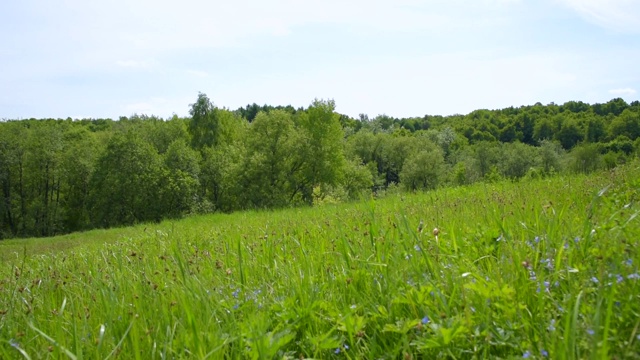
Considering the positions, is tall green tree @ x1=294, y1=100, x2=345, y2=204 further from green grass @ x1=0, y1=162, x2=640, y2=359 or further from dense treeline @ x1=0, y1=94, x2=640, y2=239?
green grass @ x1=0, y1=162, x2=640, y2=359

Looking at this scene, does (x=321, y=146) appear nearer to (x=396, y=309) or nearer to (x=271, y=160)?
(x=271, y=160)

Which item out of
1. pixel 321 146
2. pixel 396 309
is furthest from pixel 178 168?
pixel 396 309

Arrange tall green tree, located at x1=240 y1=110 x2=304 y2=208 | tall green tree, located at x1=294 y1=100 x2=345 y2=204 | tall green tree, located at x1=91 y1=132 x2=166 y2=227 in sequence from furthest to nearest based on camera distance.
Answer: tall green tree, located at x1=91 y1=132 x2=166 y2=227 < tall green tree, located at x1=294 y1=100 x2=345 y2=204 < tall green tree, located at x1=240 y1=110 x2=304 y2=208

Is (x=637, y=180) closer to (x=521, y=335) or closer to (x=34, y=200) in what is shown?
(x=521, y=335)

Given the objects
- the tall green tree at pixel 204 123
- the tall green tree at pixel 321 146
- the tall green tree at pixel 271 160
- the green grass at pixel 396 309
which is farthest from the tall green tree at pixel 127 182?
the green grass at pixel 396 309

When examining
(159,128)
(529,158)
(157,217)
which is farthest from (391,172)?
(157,217)

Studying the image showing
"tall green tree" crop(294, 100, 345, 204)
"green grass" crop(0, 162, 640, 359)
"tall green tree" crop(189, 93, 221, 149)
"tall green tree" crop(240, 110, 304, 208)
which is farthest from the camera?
"tall green tree" crop(189, 93, 221, 149)

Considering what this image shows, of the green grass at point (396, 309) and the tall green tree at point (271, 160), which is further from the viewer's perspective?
the tall green tree at point (271, 160)

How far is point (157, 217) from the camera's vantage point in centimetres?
4359

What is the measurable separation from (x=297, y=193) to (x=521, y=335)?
1583 inches

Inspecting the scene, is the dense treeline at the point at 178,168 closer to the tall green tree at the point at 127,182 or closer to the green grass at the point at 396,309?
the tall green tree at the point at 127,182

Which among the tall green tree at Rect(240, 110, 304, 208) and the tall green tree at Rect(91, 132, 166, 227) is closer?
the tall green tree at Rect(240, 110, 304, 208)

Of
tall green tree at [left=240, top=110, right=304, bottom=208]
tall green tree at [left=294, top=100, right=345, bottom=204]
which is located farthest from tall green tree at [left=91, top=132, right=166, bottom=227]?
tall green tree at [left=294, top=100, right=345, bottom=204]

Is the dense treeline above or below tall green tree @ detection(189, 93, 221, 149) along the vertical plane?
below
